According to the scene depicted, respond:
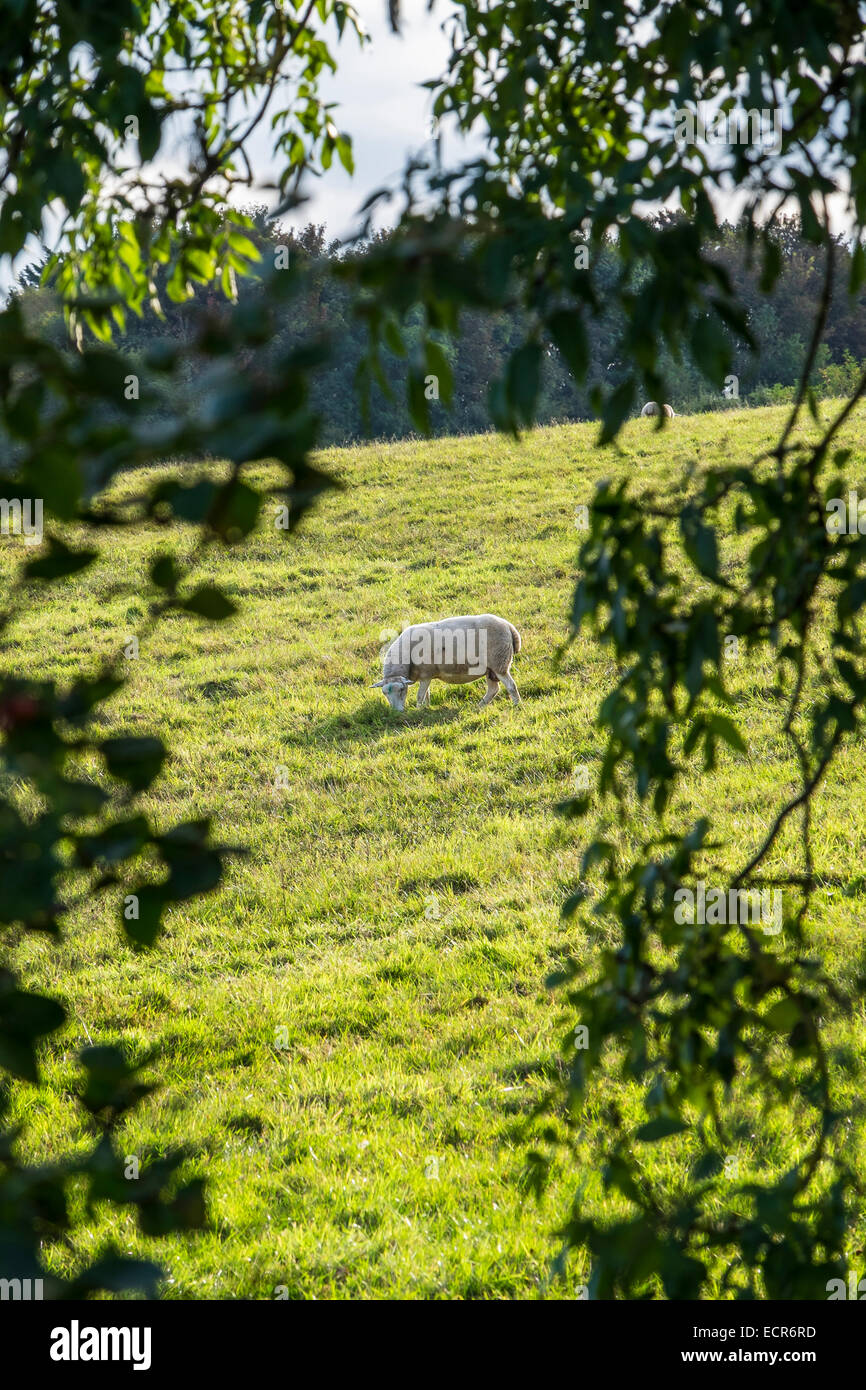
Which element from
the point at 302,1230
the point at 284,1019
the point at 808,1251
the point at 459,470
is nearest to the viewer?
the point at 808,1251

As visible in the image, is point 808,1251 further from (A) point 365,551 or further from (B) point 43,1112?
(A) point 365,551

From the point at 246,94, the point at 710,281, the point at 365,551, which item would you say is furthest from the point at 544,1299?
the point at 365,551

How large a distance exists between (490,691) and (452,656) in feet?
2.10

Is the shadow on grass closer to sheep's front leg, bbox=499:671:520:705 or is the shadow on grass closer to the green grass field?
the green grass field

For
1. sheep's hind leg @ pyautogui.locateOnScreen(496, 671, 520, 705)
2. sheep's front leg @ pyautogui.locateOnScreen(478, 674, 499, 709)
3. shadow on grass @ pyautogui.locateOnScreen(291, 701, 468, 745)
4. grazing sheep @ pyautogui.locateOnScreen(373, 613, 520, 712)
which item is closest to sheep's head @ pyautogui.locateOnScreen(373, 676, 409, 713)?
grazing sheep @ pyautogui.locateOnScreen(373, 613, 520, 712)

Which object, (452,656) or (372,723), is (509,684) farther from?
(372,723)

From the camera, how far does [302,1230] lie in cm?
435

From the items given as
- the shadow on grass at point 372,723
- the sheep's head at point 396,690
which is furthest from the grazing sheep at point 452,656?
the shadow on grass at point 372,723

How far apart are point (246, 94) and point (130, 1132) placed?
449 cm

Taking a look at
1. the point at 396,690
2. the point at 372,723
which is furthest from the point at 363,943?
the point at 396,690

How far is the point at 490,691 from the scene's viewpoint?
12461 millimetres

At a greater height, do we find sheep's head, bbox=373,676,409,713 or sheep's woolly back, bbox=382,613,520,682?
sheep's woolly back, bbox=382,613,520,682

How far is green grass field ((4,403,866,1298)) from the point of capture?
435 cm

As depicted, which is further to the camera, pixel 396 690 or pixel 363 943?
pixel 396 690
